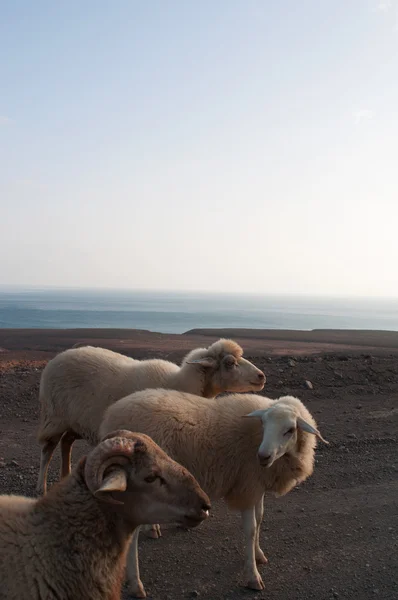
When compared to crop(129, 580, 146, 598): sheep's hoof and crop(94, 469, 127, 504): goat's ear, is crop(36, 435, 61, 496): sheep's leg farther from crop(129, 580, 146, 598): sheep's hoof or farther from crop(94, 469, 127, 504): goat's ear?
crop(94, 469, 127, 504): goat's ear

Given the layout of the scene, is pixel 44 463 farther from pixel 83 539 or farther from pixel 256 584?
pixel 83 539

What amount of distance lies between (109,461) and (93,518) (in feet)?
1.50

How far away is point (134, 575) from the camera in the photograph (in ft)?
15.6

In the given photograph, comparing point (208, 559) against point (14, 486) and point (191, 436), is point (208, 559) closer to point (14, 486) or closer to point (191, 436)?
point (191, 436)

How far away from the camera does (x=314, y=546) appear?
548 centimetres

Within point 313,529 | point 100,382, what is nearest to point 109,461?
point 313,529

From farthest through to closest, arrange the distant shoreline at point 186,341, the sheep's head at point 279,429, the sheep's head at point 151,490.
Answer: the distant shoreline at point 186,341, the sheep's head at point 279,429, the sheep's head at point 151,490

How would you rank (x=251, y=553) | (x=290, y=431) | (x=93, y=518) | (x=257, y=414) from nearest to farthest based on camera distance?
1. (x=93, y=518)
2. (x=251, y=553)
3. (x=290, y=431)
4. (x=257, y=414)

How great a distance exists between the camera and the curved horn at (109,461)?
9.98 feet

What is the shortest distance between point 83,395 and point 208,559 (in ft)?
8.95

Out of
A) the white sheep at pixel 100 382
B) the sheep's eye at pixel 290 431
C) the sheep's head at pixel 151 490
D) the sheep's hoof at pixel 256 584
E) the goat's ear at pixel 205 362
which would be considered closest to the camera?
the sheep's head at pixel 151 490

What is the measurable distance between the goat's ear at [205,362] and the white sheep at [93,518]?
12.1 feet

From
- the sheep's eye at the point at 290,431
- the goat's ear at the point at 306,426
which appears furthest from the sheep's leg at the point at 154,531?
the goat's ear at the point at 306,426

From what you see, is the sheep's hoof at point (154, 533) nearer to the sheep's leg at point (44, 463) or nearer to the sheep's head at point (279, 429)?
the sheep's head at point (279, 429)
